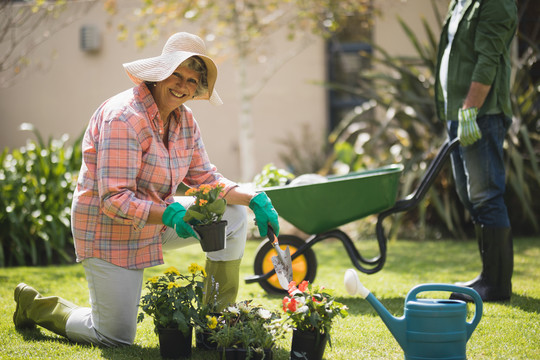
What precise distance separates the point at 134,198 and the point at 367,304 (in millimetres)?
1358

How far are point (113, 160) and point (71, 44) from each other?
24.0 feet

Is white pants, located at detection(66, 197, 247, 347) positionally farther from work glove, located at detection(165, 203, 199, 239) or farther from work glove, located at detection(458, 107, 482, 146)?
work glove, located at detection(458, 107, 482, 146)

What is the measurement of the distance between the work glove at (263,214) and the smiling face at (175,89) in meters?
0.47

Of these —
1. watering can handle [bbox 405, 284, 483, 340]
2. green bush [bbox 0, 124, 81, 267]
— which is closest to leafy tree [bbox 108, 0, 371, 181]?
green bush [bbox 0, 124, 81, 267]

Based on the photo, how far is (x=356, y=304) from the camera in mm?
3047

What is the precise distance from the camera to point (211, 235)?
6.82ft

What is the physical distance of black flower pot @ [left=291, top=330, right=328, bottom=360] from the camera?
207cm

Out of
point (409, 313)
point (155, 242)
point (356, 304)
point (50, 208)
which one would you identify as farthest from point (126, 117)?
point (50, 208)

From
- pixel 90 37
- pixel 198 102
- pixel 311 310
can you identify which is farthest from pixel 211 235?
pixel 90 37

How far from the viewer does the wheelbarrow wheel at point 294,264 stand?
3.31 meters

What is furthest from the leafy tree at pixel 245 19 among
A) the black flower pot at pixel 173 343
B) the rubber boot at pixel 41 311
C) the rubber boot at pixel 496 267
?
the black flower pot at pixel 173 343

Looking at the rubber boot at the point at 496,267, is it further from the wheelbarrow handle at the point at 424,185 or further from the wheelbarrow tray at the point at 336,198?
the wheelbarrow tray at the point at 336,198

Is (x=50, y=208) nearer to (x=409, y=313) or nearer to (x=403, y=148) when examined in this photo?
(x=403, y=148)

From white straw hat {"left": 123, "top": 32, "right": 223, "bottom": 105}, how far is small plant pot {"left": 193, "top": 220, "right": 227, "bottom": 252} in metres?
0.59
